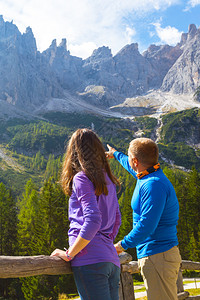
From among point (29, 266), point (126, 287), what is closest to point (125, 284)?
point (126, 287)

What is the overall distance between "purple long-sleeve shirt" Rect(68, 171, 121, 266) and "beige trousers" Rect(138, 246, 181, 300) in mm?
1034

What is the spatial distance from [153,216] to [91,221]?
114 cm

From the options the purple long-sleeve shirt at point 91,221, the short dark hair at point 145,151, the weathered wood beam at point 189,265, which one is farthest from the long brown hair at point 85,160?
the weathered wood beam at point 189,265

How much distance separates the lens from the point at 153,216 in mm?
3809

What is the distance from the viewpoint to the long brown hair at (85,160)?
344 centimetres

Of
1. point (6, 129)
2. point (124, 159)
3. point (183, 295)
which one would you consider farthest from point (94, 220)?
point (6, 129)

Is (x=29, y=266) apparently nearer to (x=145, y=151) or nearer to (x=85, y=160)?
(x=85, y=160)

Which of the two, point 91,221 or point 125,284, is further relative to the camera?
point 125,284

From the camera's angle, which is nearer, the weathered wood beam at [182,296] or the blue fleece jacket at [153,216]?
the blue fleece jacket at [153,216]

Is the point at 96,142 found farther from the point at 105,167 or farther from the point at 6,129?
the point at 6,129

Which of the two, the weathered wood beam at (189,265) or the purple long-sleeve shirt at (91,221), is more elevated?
the purple long-sleeve shirt at (91,221)

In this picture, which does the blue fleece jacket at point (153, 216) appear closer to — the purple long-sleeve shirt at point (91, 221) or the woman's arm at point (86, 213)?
the purple long-sleeve shirt at point (91, 221)

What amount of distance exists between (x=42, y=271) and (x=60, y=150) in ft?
598

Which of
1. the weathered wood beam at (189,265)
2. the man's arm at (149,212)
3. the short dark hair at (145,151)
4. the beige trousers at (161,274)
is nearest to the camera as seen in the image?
the man's arm at (149,212)
